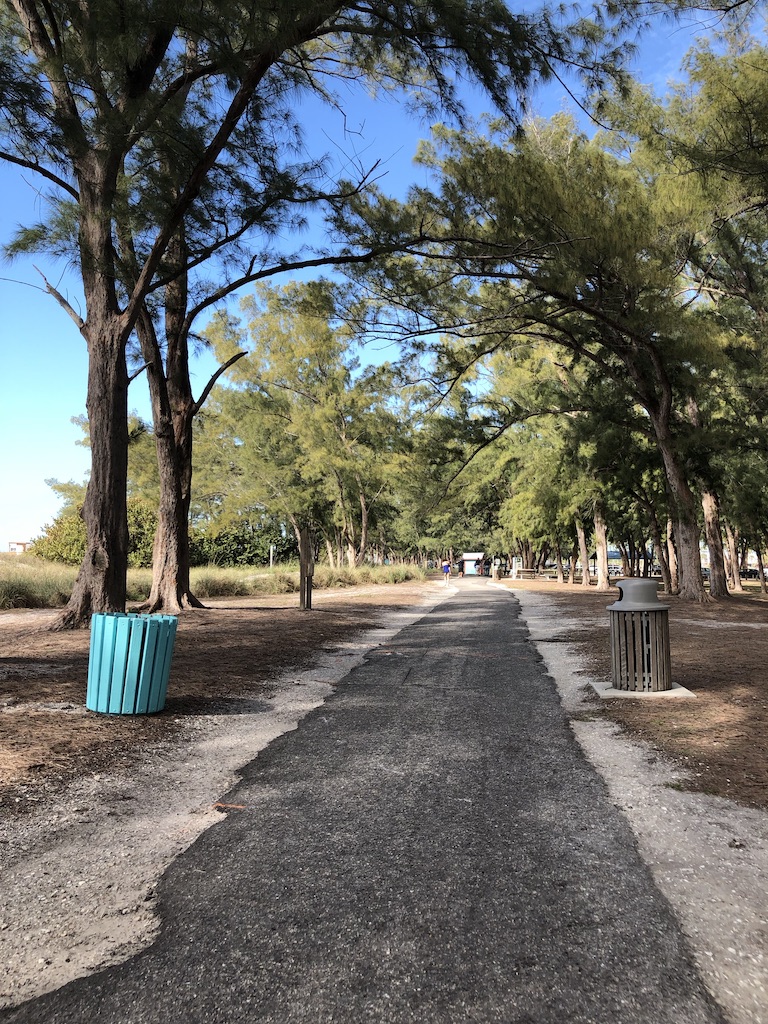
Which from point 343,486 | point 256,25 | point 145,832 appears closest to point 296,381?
point 343,486

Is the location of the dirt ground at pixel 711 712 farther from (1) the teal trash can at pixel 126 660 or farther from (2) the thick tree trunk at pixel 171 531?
(2) the thick tree trunk at pixel 171 531

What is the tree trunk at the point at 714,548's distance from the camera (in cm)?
2111

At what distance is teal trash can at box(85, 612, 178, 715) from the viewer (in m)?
5.50

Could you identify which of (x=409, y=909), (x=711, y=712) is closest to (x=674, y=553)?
(x=711, y=712)

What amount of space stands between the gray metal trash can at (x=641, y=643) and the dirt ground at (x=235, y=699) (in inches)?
17.7

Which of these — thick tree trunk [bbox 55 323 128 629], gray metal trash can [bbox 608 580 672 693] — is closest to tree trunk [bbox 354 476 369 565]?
thick tree trunk [bbox 55 323 128 629]

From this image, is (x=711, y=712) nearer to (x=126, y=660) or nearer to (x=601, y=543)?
(x=126, y=660)

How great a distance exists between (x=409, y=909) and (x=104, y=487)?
882 centimetres

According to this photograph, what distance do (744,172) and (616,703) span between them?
7.70m

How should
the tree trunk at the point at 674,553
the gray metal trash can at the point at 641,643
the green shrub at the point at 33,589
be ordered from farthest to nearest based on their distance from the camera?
1. the tree trunk at the point at 674,553
2. the green shrub at the point at 33,589
3. the gray metal trash can at the point at 641,643

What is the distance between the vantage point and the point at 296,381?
3325cm

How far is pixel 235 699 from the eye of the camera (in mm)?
6633

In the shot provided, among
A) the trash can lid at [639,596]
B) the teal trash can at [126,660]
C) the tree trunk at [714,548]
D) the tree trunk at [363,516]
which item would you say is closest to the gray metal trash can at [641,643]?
the trash can lid at [639,596]

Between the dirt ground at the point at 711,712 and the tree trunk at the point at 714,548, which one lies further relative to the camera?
the tree trunk at the point at 714,548
